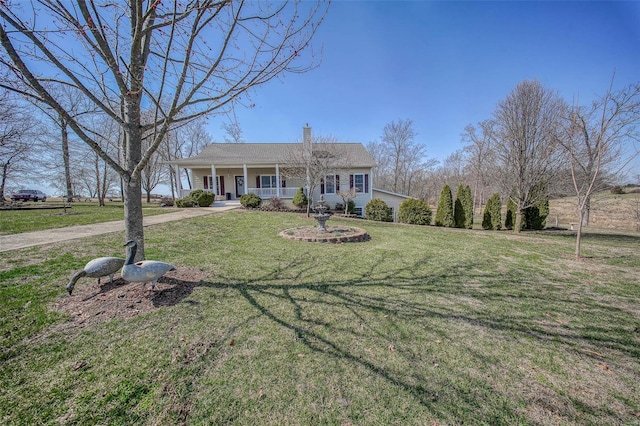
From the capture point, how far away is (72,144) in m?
21.6

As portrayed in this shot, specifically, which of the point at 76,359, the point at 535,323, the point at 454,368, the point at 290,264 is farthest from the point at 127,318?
the point at 535,323

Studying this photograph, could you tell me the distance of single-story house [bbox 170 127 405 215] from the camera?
54.5ft

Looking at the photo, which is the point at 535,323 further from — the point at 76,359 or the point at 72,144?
the point at 72,144

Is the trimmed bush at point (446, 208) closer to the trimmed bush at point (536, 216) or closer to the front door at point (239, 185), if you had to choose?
the trimmed bush at point (536, 216)

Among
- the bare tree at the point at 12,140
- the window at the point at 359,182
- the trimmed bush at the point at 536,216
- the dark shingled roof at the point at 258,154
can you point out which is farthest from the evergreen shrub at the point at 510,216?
the bare tree at the point at 12,140

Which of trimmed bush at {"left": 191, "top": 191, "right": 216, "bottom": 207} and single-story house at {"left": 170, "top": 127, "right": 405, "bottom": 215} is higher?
single-story house at {"left": 170, "top": 127, "right": 405, "bottom": 215}

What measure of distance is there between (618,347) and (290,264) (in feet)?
15.8

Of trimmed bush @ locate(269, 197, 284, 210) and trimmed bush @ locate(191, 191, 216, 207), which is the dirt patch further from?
trimmed bush @ locate(191, 191, 216, 207)

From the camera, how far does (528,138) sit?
10.9 metres

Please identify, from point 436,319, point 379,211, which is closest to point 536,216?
point 379,211

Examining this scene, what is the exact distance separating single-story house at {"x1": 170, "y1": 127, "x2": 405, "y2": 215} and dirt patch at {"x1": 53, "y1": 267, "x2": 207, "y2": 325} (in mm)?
12493

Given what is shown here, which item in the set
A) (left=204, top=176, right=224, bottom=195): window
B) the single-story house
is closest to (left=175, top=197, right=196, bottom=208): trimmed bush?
the single-story house

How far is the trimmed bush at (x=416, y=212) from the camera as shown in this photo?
1310 cm

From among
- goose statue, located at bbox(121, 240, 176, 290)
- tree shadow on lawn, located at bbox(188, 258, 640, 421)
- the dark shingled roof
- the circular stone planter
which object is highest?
the dark shingled roof
